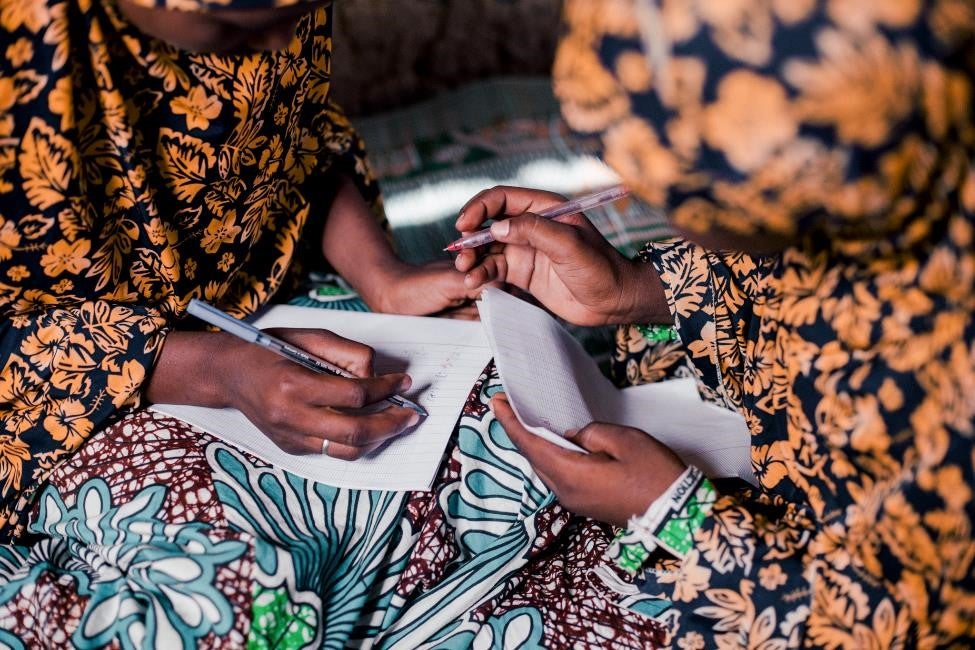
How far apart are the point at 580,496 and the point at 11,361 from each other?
1.98ft

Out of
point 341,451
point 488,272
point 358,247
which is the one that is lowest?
point 341,451

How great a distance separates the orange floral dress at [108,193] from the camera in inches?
32.7

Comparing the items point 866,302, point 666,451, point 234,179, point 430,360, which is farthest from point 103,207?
point 866,302

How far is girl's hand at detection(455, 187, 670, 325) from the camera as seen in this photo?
105cm

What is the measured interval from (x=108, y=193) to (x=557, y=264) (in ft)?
1.66

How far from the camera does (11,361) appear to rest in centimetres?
93

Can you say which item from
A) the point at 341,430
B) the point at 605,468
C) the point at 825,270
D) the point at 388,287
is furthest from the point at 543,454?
the point at 388,287

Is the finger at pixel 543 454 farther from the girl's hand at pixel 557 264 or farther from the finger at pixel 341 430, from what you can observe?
the girl's hand at pixel 557 264

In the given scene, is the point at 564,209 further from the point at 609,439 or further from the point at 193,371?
the point at 193,371

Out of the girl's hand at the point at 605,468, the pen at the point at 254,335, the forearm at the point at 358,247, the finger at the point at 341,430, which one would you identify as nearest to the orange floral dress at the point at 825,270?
the girl's hand at the point at 605,468

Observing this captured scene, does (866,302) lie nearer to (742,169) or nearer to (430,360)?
(742,169)

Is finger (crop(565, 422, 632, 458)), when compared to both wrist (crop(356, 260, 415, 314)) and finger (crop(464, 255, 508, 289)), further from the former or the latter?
wrist (crop(356, 260, 415, 314))

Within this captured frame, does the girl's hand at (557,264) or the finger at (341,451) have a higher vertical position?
the girl's hand at (557,264)

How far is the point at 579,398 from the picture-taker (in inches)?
40.4
